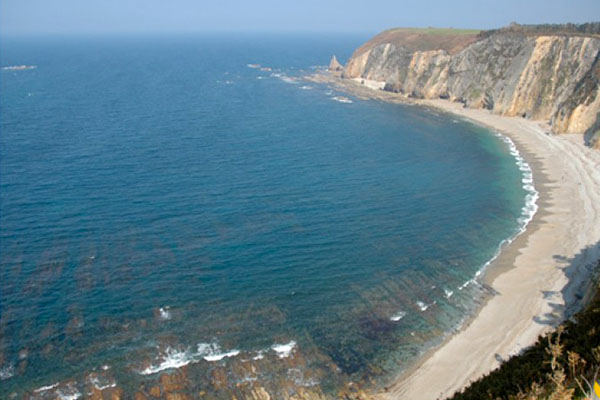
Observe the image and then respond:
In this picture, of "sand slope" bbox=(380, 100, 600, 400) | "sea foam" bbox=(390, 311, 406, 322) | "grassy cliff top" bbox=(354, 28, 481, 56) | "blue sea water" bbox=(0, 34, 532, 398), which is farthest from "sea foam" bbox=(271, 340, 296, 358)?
"grassy cliff top" bbox=(354, 28, 481, 56)

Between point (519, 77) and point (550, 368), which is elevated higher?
point (519, 77)

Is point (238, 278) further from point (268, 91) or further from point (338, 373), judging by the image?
point (268, 91)

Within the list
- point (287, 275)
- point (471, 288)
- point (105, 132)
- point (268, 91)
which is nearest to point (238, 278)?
point (287, 275)

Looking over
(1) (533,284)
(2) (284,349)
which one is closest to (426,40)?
(1) (533,284)

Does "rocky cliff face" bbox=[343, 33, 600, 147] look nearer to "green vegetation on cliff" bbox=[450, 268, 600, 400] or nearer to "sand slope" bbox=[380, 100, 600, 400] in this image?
"sand slope" bbox=[380, 100, 600, 400]

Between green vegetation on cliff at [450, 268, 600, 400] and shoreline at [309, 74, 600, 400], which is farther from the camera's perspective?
shoreline at [309, 74, 600, 400]

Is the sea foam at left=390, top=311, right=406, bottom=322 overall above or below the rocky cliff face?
below

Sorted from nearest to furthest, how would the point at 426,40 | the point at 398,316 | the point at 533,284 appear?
the point at 398,316 < the point at 533,284 < the point at 426,40

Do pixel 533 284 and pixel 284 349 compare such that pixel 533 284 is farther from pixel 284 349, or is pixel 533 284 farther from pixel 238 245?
pixel 238 245
